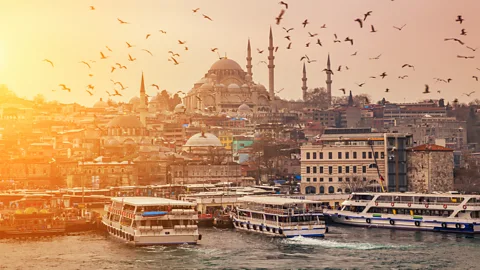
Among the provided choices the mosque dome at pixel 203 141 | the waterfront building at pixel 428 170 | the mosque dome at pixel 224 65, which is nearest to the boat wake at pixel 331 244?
the waterfront building at pixel 428 170

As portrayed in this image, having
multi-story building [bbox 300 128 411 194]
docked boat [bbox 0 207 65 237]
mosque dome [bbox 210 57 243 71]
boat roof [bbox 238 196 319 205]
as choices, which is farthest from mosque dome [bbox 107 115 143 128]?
→ boat roof [bbox 238 196 319 205]

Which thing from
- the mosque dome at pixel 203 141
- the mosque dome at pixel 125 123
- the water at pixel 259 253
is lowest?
the water at pixel 259 253

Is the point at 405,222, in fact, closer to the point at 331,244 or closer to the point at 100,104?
the point at 331,244

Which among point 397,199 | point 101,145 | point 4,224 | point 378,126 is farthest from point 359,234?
point 378,126

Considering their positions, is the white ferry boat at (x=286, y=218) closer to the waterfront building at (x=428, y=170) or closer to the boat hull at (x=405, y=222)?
the boat hull at (x=405, y=222)

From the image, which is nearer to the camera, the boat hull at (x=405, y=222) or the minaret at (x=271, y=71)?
the boat hull at (x=405, y=222)

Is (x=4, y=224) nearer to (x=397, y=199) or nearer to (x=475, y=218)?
(x=397, y=199)

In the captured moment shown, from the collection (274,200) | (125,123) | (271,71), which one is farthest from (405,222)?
(271,71)
